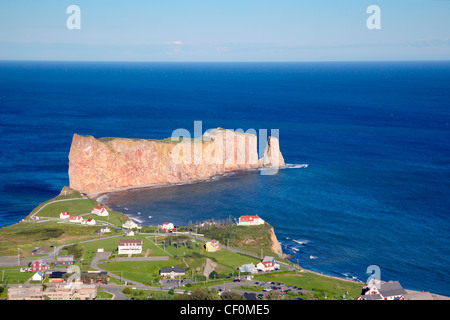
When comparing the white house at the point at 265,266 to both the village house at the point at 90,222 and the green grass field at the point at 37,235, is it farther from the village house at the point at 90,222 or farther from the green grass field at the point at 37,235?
the village house at the point at 90,222

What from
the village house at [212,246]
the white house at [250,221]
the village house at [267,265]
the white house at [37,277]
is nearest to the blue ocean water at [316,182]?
the white house at [250,221]

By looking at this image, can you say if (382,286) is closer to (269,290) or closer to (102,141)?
(269,290)

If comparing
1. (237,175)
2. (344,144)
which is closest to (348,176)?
(237,175)

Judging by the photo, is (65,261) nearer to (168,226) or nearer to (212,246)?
(212,246)

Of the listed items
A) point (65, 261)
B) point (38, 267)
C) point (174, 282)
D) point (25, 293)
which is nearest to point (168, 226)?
point (65, 261)

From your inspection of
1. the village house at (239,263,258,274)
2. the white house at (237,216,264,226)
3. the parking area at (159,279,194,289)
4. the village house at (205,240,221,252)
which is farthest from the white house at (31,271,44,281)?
the white house at (237,216,264,226)
